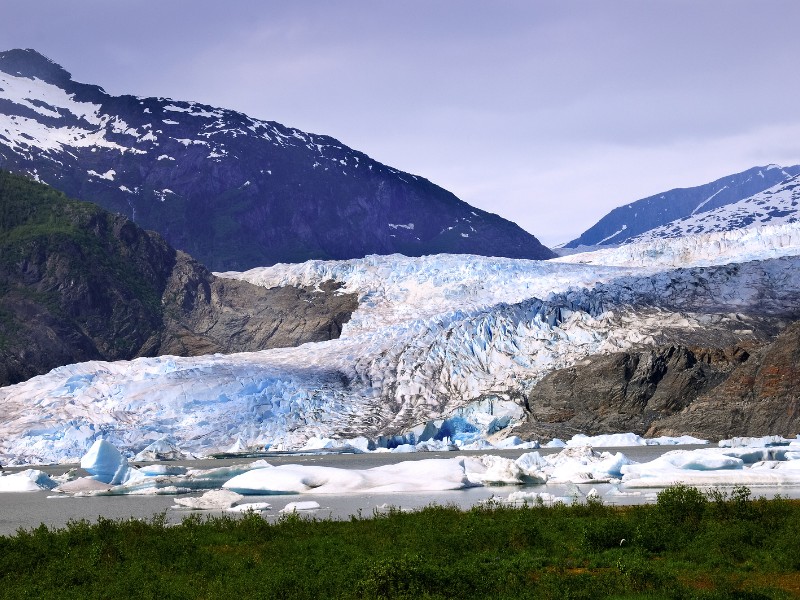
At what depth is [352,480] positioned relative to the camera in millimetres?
35156

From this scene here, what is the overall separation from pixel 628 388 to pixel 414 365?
614 inches

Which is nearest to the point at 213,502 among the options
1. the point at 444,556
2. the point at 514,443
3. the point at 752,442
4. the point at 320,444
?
the point at 444,556

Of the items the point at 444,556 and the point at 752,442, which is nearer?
the point at 444,556

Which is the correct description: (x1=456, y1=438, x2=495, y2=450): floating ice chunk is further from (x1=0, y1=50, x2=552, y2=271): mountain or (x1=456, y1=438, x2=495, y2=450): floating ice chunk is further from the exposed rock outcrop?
(x1=0, y1=50, x2=552, y2=271): mountain

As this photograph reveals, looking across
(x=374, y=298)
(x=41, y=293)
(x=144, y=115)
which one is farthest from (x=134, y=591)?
(x=144, y=115)

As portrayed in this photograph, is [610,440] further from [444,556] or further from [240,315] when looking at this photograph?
[240,315]

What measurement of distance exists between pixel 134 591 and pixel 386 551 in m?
4.97

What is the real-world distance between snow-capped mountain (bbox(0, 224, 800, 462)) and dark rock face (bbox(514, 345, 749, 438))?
217 cm

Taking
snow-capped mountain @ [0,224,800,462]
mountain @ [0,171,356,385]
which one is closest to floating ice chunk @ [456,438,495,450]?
snow-capped mountain @ [0,224,800,462]

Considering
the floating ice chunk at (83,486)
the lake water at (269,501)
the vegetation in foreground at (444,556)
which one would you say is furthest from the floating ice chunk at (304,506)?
the floating ice chunk at (83,486)

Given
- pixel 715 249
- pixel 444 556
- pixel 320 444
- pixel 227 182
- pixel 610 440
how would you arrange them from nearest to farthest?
1. pixel 444 556
2. pixel 610 440
3. pixel 320 444
4. pixel 715 249
5. pixel 227 182

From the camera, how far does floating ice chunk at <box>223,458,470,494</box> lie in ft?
114

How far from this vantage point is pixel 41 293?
112 m

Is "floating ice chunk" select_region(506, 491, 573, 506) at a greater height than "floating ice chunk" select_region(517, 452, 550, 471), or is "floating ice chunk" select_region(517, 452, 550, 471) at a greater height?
"floating ice chunk" select_region(506, 491, 573, 506)
